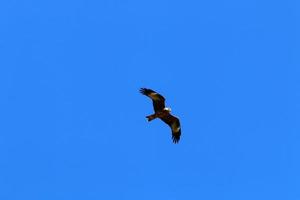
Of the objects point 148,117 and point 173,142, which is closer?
point 148,117

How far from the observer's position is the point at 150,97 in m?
32.1

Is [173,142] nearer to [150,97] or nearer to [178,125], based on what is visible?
[178,125]

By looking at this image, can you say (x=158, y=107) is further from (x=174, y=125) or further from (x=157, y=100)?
(x=174, y=125)

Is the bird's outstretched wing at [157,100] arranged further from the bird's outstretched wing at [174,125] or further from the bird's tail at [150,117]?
the bird's outstretched wing at [174,125]

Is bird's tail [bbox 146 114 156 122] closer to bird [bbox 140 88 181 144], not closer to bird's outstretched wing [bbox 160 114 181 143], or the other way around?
bird [bbox 140 88 181 144]

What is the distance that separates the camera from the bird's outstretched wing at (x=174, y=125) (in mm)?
32862

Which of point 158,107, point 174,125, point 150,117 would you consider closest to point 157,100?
point 158,107

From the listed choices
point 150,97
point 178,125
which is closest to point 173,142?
point 178,125

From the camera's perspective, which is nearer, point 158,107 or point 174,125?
point 158,107

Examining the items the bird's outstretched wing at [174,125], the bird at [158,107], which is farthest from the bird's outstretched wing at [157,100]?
the bird's outstretched wing at [174,125]

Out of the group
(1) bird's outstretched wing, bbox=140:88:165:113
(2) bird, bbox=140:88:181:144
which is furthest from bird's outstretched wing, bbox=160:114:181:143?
(1) bird's outstretched wing, bbox=140:88:165:113

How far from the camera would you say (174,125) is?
3344cm

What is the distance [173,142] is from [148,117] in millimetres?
2752

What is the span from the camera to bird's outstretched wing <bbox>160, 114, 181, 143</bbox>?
32.9 meters
